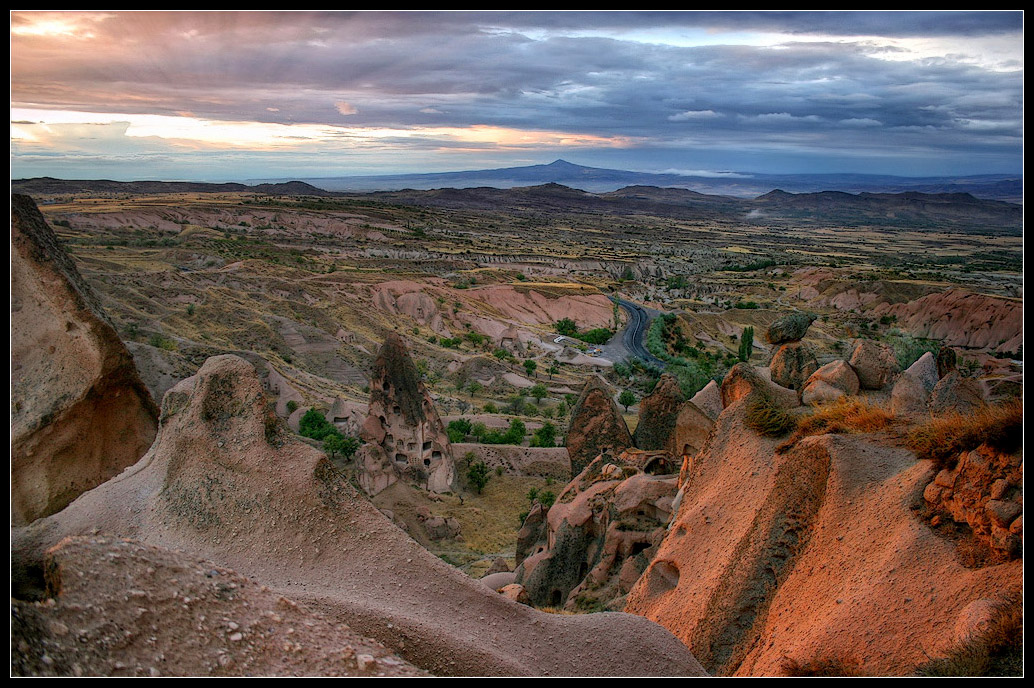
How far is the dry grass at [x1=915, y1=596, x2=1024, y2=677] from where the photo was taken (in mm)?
5473

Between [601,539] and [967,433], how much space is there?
7587 millimetres

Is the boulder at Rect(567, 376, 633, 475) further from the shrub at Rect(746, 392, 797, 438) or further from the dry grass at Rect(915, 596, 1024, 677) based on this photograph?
the dry grass at Rect(915, 596, 1024, 677)

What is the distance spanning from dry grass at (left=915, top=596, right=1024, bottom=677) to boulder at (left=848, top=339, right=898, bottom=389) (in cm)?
738

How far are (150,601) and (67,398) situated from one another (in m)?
6.89

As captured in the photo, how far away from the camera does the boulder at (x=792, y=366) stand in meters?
13.3

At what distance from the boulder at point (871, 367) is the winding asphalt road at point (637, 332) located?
4370cm

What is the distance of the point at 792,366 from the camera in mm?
13523

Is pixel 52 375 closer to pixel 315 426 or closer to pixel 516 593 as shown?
pixel 516 593

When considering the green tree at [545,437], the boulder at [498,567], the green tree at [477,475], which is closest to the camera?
the boulder at [498,567]

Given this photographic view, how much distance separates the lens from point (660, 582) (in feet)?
33.3

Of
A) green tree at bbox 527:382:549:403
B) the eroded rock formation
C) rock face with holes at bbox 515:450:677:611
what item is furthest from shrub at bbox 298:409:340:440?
the eroded rock formation

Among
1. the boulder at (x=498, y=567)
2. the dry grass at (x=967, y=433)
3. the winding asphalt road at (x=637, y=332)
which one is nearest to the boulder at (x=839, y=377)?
the dry grass at (x=967, y=433)

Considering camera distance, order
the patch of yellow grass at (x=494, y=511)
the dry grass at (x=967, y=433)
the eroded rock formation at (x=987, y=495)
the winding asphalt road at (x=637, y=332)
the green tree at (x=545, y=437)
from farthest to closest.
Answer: the winding asphalt road at (x=637, y=332) < the green tree at (x=545, y=437) < the patch of yellow grass at (x=494, y=511) < the dry grass at (x=967, y=433) < the eroded rock formation at (x=987, y=495)

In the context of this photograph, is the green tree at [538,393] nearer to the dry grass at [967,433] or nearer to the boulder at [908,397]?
the boulder at [908,397]
